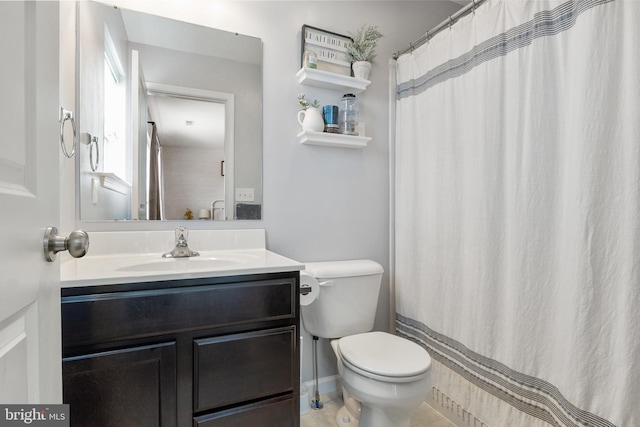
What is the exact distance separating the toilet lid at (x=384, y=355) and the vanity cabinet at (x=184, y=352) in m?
0.28

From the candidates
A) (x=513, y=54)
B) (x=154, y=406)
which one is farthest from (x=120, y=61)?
(x=513, y=54)

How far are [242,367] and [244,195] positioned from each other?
843 millimetres

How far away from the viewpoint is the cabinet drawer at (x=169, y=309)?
959mm

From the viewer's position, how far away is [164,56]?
5.08 ft

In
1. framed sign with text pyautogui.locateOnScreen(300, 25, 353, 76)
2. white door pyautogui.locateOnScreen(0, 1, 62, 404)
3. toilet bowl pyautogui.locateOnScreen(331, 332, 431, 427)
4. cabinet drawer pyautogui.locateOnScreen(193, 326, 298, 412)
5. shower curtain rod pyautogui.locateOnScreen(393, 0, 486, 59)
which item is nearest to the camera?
white door pyautogui.locateOnScreen(0, 1, 62, 404)

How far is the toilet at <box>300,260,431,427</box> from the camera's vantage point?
1.27 m

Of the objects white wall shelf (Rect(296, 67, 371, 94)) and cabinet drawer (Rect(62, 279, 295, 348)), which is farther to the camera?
white wall shelf (Rect(296, 67, 371, 94))

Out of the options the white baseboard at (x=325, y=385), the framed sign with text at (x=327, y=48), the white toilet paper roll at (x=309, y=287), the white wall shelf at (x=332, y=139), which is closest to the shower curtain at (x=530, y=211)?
the white wall shelf at (x=332, y=139)

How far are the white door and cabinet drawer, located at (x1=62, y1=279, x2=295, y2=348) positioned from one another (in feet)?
1.08

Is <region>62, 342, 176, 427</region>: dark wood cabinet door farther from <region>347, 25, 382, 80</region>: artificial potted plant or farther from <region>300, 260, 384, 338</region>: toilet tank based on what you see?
<region>347, 25, 382, 80</region>: artificial potted plant

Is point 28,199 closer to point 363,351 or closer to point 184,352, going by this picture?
point 184,352

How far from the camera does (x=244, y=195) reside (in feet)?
5.57

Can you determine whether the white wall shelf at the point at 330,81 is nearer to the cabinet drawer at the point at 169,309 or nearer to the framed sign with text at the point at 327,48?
the framed sign with text at the point at 327,48

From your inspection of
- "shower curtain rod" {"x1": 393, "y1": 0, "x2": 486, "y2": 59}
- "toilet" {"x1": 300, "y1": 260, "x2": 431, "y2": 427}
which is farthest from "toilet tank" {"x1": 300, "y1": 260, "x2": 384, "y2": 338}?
"shower curtain rod" {"x1": 393, "y1": 0, "x2": 486, "y2": 59}
